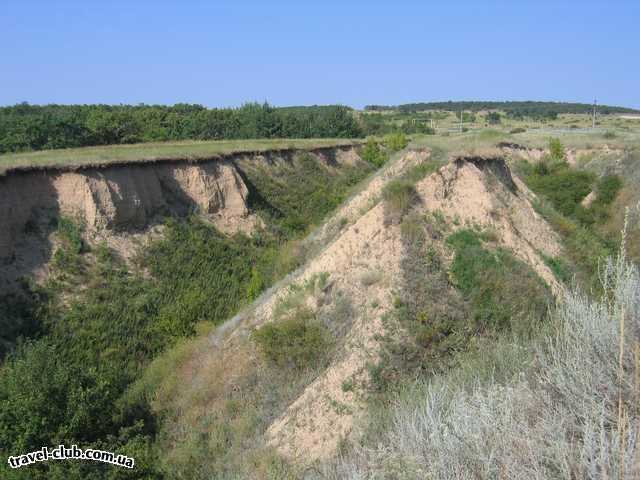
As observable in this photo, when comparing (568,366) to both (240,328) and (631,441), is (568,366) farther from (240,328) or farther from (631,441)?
(240,328)

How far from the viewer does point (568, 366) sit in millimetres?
5949

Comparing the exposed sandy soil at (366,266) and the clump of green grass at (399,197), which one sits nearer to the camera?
the exposed sandy soil at (366,266)

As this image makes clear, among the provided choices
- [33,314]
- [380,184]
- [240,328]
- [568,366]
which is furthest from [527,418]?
[33,314]

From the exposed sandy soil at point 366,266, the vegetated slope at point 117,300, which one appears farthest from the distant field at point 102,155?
the exposed sandy soil at point 366,266

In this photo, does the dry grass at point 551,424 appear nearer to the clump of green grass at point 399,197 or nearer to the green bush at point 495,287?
the green bush at point 495,287

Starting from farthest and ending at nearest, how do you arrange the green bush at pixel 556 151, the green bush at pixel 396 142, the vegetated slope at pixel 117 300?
the green bush at pixel 396 142, the green bush at pixel 556 151, the vegetated slope at pixel 117 300

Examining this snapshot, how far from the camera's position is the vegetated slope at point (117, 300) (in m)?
10.1

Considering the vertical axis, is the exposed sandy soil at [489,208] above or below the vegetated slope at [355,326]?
above

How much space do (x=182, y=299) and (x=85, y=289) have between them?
2834mm

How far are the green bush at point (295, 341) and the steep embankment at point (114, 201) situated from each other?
26.9ft

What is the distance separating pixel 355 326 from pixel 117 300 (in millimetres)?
8759

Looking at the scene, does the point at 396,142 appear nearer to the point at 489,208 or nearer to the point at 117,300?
the point at 117,300

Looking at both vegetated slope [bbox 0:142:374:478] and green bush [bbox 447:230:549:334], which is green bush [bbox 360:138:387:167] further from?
green bush [bbox 447:230:549:334]

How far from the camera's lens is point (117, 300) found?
1780cm
